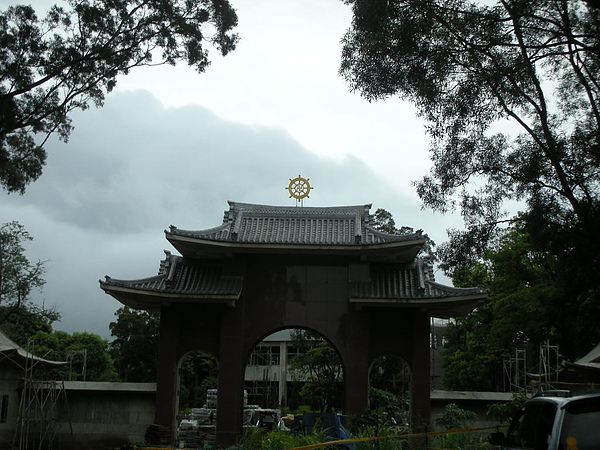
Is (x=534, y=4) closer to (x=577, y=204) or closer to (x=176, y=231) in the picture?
(x=577, y=204)

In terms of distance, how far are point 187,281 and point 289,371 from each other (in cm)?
2661

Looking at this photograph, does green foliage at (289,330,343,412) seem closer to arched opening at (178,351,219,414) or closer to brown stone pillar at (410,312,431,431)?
arched opening at (178,351,219,414)

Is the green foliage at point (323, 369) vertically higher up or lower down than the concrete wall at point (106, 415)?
higher up

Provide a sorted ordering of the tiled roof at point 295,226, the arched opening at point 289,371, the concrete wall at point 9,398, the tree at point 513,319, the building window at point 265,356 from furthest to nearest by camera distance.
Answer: the building window at point 265,356
the arched opening at point 289,371
the tree at point 513,319
the tiled roof at point 295,226
the concrete wall at point 9,398

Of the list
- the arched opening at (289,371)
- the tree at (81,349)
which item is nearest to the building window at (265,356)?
the arched opening at (289,371)

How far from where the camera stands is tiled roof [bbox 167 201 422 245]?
20031 mm

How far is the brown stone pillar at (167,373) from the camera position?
19094mm

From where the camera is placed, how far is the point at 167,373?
19375mm

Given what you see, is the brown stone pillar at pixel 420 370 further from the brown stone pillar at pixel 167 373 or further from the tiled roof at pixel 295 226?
the brown stone pillar at pixel 167 373

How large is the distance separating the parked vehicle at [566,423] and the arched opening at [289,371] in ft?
93.2

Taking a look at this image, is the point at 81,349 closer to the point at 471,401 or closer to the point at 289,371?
the point at 289,371

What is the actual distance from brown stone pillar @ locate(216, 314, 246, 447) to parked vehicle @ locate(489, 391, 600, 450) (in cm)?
1290

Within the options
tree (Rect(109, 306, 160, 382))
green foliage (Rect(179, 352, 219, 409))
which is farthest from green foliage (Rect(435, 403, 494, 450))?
tree (Rect(109, 306, 160, 382))

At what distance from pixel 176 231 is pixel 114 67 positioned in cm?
600
